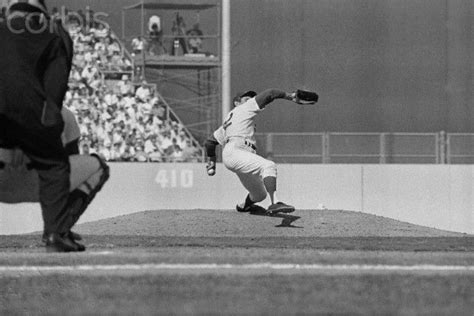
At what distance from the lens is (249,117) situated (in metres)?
15.5

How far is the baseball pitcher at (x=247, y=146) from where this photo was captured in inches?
585

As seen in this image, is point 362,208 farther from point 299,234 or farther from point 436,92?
point 299,234

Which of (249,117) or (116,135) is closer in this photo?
(249,117)

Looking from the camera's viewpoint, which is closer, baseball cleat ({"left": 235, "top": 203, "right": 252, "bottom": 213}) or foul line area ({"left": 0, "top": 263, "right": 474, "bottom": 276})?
foul line area ({"left": 0, "top": 263, "right": 474, "bottom": 276})

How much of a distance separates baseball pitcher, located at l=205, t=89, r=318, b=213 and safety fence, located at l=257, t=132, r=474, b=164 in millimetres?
3413

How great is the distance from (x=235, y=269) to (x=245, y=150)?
8.46 m

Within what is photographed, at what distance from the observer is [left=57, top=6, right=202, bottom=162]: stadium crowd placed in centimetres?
2100

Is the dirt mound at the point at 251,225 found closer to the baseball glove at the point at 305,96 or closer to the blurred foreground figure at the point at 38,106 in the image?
the baseball glove at the point at 305,96

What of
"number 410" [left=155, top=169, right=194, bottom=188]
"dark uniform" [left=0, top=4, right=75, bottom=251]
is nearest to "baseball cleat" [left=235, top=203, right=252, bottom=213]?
"number 410" [left=155, top=169, right=194, bottom=188]

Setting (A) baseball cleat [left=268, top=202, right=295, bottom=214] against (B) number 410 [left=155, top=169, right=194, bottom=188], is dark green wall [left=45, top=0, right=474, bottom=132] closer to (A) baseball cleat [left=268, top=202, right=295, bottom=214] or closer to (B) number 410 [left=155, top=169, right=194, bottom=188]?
(B) number 410 [left=155, top=169, right=194, bottom=188]

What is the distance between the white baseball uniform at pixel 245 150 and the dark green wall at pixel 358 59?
6.42m

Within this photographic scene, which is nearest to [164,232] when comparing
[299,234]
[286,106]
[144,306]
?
[299,234]

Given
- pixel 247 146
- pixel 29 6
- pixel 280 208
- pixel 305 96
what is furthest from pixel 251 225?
pixel 29 6

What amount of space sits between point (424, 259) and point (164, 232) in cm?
715
